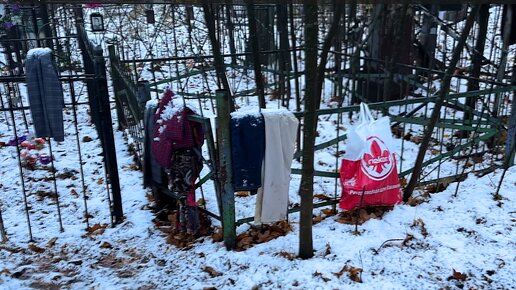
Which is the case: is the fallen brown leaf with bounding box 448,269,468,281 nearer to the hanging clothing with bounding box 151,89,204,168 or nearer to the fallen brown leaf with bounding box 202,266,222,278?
the fallen brown leaf with bounding box 202,266,222,278

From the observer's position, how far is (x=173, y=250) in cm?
396

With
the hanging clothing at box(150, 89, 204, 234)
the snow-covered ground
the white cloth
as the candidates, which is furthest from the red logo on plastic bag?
the hanging clothing at box(150, 89, 204, 234)

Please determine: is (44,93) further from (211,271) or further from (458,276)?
(458,276)

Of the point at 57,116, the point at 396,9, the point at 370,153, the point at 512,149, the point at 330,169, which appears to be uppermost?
the point at 396,9

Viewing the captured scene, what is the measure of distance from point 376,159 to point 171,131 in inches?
72.7

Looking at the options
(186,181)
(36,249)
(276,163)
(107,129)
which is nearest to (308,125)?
(276,163)

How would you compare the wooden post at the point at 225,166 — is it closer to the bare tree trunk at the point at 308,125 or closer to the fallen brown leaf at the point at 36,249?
the bare tree trunk at the point at 308,125

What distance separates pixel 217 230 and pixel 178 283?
85cm

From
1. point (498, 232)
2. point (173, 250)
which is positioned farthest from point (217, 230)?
point (498, 232)

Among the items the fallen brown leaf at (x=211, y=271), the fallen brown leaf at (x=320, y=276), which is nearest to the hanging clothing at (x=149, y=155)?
the fallen brown leaf at (x=211, y=271)

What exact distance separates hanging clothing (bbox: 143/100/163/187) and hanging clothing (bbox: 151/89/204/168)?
0.21m

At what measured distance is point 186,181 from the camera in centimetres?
398

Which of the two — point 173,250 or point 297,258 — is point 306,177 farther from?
point 173,250

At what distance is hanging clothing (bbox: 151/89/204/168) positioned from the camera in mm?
3742
